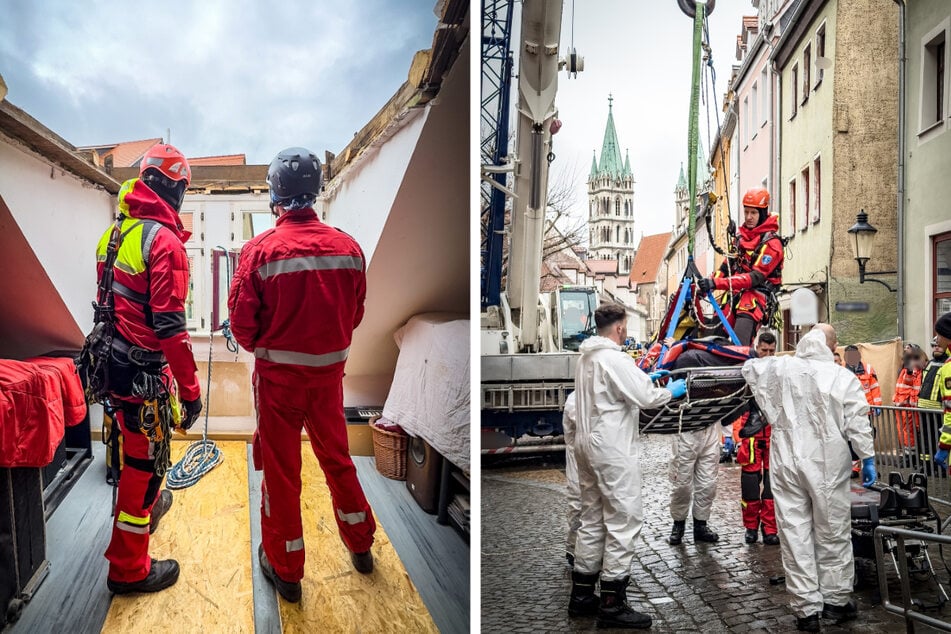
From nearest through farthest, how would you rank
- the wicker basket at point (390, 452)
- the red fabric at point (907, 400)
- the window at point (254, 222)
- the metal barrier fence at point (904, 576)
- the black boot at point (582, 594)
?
the window at point (254, 222) < the wicker basket at point (390, 452) < the metal barrier fence at point (904, 576) < the red fabric at point (907, 400) < the black boot at point (582, 594)

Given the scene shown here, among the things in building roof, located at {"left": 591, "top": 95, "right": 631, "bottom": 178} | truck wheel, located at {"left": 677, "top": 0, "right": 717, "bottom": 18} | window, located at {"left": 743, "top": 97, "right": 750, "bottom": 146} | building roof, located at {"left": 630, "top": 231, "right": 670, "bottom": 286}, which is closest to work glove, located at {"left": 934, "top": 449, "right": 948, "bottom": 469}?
building roof, located at {"left": 630, "top": 231, "right": 670, "bottom": 286}

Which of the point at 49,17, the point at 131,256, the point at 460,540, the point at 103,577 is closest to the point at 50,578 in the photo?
the point at 103,577

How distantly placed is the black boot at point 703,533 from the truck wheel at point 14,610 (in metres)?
2.25

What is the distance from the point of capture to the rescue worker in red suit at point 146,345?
0.99 m

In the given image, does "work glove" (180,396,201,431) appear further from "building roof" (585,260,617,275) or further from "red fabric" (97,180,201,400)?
"building roof" (585,260,617,275)

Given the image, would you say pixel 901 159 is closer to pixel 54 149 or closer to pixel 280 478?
pixel 280 478

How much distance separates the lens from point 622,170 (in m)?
2.28

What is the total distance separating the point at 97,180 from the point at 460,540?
0.77m

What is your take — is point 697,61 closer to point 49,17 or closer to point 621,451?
point 621,451

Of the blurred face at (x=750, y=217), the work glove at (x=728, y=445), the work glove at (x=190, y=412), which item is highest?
the blurred face at (x=750, y=217)

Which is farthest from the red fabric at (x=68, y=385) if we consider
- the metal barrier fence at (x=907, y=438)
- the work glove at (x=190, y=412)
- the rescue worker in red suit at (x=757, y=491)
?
the rescue worker in red suit at (x=757, y=491)

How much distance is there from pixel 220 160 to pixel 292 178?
0.32 ft

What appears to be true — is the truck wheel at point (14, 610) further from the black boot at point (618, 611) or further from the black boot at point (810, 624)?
the black boot at point (810, 624)

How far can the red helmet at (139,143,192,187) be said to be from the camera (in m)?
1.00
